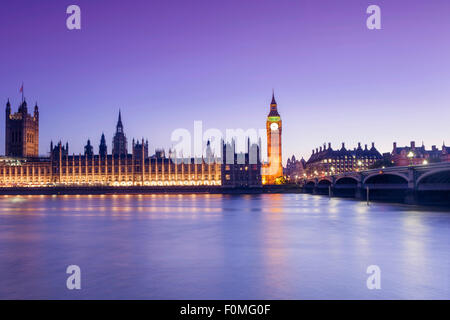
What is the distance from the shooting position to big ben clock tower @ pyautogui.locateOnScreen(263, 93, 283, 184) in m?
141

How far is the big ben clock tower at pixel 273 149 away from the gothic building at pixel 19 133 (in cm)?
8623

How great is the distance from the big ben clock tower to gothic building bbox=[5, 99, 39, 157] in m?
86.2

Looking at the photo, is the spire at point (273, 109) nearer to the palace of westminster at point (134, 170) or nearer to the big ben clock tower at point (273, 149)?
the big ben clock tower at point (273, 149)

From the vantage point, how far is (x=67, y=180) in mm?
118312

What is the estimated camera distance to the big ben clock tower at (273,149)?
141 metres

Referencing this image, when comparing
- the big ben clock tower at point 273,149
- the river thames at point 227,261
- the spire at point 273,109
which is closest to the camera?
the river thames at point 227,261

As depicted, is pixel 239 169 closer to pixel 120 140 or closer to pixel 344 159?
pixel 344 159

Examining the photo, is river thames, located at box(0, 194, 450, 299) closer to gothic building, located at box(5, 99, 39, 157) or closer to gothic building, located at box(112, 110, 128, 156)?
gothic building, located at box(5, 99, 39, 157)

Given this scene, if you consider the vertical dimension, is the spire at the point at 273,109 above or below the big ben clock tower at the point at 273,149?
above

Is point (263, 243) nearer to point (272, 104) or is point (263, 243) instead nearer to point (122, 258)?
point (122, 258)

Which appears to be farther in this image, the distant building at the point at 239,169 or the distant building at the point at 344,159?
the distant building at the point at 344,159

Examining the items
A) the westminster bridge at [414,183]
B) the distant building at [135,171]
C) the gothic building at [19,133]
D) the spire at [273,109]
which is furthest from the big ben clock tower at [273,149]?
the gothic building at [19,133]
